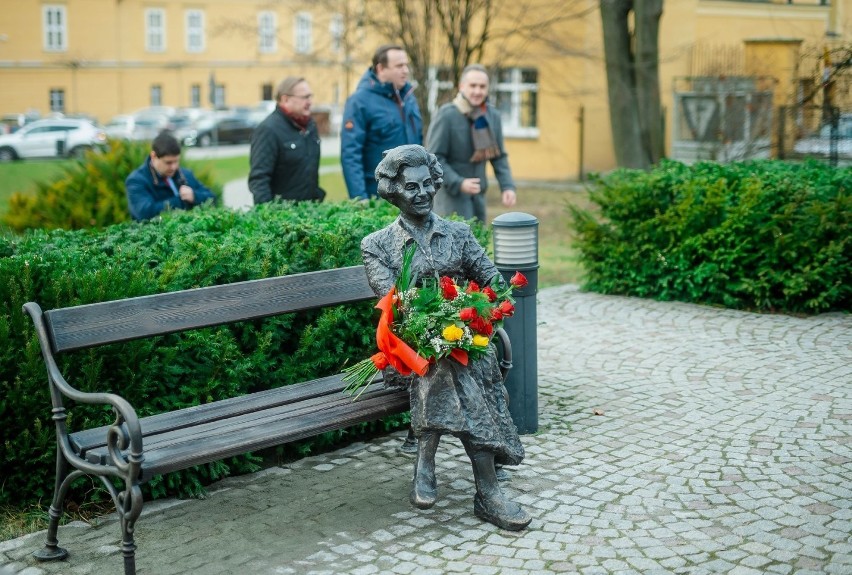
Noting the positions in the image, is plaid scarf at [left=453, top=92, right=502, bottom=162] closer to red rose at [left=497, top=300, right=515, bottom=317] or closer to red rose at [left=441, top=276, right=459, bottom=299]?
red rose at [left=497, top=300, right=515, bottom=317]

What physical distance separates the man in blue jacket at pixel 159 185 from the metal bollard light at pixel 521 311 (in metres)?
3.21

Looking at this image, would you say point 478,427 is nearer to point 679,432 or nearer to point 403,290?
point 403,290

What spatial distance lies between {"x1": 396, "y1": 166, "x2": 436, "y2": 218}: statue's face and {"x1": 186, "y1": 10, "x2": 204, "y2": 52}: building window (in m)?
57.4

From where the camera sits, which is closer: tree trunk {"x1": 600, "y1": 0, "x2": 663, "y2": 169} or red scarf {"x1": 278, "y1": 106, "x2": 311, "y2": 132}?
red scarf {"x1": 278, "y1": 106, "x2": 311, "y2": 132}

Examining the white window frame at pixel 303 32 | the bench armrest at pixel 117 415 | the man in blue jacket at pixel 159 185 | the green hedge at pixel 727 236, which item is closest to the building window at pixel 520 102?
the white window frame at pixel 303 32

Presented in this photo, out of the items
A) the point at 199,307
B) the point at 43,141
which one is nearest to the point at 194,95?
the point at 43,141

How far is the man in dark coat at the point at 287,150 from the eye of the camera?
8617 millimetres

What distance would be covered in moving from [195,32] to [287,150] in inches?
2146

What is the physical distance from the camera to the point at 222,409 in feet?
16.8

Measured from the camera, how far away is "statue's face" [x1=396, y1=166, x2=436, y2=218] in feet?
17.0

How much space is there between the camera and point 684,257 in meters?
9.63

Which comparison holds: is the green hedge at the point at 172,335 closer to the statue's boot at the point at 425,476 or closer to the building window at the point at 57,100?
the statue's boot at the point at 425,476

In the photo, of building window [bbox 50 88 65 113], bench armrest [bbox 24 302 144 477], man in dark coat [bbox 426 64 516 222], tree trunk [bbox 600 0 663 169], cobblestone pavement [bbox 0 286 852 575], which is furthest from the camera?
building window [bbox 50 88 65 113]

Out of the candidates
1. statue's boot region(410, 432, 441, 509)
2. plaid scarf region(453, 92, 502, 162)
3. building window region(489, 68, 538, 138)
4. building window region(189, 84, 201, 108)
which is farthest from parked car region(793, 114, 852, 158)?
building window region(189, 84, 201, 108)
